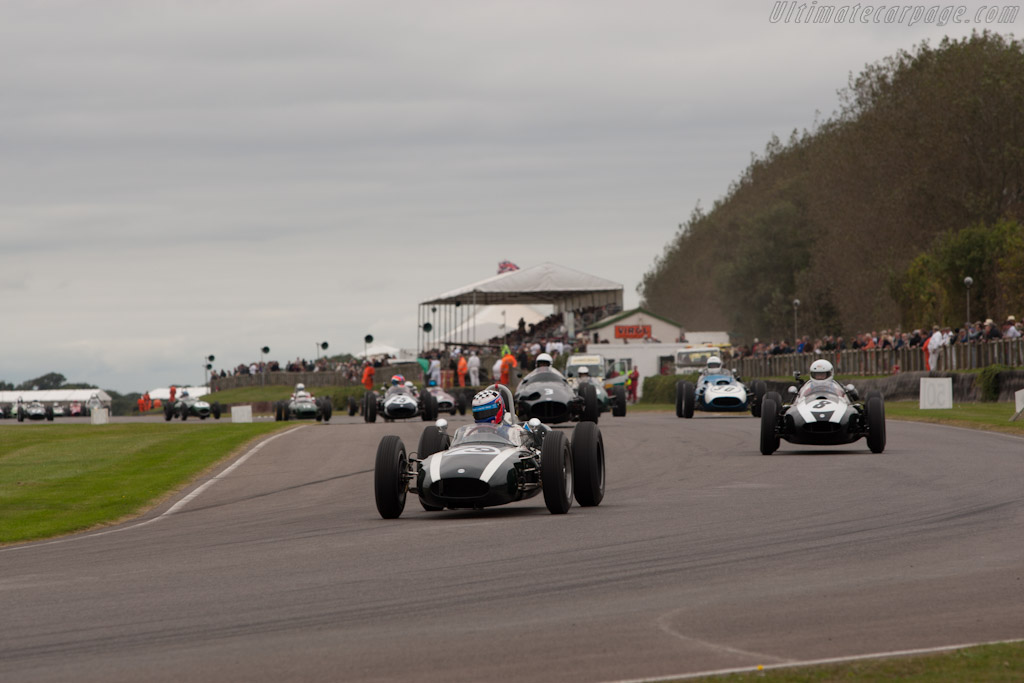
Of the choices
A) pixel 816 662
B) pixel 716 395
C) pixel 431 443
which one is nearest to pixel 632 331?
pixel 716 395

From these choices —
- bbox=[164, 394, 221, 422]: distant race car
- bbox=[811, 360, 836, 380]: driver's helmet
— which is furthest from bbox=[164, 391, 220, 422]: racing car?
bbox=[811, 360, 836, 380]: driver's helmet

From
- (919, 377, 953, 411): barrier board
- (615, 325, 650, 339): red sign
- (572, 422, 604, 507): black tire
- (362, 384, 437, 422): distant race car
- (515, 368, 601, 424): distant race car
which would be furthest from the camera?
(615, 325, 650, 339): red sign

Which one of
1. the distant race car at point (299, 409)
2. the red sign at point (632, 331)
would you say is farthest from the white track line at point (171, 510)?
the red sign at point (632, 331)

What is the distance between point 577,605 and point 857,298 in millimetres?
75622

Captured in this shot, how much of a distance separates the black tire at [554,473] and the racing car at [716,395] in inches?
858

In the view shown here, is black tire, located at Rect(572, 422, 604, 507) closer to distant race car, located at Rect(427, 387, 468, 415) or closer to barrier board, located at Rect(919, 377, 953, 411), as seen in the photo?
barrier board, located at Rect(919, 377, 953, 411)

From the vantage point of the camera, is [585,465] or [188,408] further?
[188,408]

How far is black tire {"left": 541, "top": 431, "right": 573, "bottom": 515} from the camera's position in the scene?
1434cm

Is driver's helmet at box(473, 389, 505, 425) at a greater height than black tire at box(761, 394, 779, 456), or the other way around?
driver's helmet at box(473, 389, 505, 425)

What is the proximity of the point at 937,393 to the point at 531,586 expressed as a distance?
27.8 m

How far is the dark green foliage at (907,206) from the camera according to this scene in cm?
5634

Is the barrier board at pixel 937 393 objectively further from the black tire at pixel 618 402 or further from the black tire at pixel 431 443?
the black tire at pixel 431 443

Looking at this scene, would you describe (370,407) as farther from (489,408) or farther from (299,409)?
(489,408)

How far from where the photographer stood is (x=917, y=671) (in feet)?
23.0
